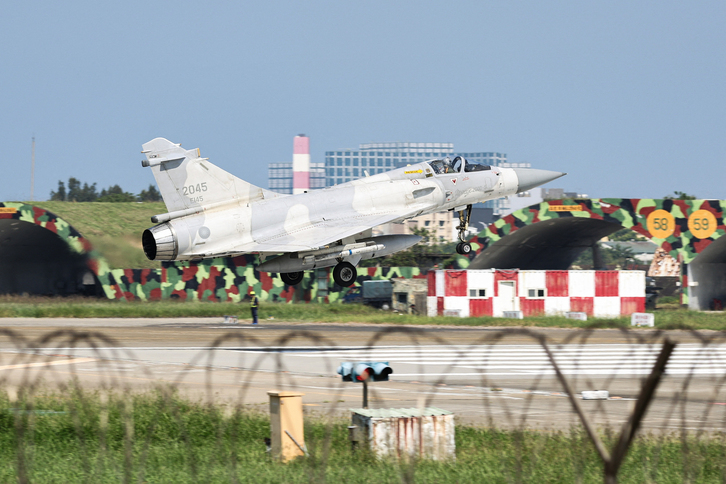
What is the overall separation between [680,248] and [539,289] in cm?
1333

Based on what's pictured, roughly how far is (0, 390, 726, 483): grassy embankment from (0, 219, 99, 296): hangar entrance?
38.3 meters

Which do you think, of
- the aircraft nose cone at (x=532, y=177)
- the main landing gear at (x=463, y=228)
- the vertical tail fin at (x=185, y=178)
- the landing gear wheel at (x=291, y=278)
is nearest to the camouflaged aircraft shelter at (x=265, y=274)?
the aircraft nose cone at (x=532, y=177)

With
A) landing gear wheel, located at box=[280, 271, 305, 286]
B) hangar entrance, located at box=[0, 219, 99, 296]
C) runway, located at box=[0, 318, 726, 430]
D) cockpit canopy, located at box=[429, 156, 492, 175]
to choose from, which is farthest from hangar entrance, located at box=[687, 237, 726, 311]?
hangar entrance, located at box=[0, 219, 99, 296]

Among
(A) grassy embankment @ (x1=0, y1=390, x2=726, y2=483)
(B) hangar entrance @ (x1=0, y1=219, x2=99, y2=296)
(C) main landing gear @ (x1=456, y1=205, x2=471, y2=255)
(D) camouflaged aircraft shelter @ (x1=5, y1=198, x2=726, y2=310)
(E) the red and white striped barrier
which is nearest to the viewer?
(A) grassy embankment @ (x1=0, y1=390, x2=726, y2=483)

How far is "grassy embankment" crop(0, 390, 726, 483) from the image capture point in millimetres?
7594

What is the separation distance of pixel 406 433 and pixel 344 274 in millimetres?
20735

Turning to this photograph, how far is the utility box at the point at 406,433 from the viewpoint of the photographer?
8195 millimetres

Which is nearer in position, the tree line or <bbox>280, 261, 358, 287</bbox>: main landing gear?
<bbox>280, 261, 358, 287</bbox>: main landing gear

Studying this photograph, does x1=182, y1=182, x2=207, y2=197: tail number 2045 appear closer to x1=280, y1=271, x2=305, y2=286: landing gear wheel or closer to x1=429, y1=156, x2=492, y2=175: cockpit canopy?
x1=280, y1=271, x2=305, y2=286: landing gear wheel

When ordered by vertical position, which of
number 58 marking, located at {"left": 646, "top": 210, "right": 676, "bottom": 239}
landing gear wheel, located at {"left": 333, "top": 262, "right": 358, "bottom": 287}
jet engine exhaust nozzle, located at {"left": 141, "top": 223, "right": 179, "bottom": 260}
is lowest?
landing gear wheel, located at {"left": 333, "top": 262, "right": 358, "bottom": 287}

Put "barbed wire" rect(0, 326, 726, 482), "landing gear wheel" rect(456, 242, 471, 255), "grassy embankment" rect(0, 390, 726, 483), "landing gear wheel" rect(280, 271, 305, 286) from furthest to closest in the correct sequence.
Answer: "landing gear wheel" rect(456, 242, 471, 255)
"landing gear wheel" rect(280, 271, 305, 286)
"grassy embankment" rect(0, 390, 726, 483)
"barbed wire" rect(0, 326, 726, 482)

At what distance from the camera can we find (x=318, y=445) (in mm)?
8953

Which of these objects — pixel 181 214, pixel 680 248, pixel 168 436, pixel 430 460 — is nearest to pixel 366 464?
→ pixel 430 460

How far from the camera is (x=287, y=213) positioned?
27.5 meters
